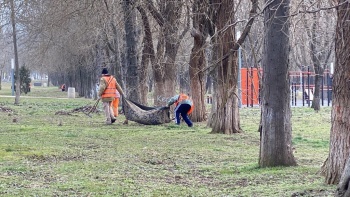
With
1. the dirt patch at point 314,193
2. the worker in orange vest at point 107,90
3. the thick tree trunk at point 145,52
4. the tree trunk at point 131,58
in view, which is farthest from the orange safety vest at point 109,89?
the dirt patch at point 314,193

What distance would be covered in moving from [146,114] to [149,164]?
11.1 m

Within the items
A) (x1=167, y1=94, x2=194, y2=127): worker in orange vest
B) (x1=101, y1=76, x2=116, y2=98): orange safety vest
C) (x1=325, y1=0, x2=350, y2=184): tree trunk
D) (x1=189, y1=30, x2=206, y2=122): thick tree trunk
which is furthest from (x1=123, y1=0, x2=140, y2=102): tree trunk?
(x1=325, y1=0, x2=350, y2=184): tree trunk

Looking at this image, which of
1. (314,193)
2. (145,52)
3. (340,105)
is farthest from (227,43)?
(314,193)

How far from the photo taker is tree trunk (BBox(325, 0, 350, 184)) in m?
9.24

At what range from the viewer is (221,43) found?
18484 millimetres

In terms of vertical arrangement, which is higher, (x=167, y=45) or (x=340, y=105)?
(x=167, y=45)

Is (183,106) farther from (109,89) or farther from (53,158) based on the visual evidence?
(53,158)

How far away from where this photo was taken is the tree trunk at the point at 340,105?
9.24m

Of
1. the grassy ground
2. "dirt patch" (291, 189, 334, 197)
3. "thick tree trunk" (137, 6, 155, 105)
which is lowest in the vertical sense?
the grassy ground

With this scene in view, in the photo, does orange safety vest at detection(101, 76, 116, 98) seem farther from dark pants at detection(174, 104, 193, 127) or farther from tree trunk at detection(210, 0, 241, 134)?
tree trunk at detection(210, 0, 241, 134)

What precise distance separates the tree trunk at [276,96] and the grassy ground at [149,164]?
0.30m

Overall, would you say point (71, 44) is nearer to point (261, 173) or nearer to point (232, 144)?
point (232, 144)

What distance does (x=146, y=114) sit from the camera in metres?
24.1

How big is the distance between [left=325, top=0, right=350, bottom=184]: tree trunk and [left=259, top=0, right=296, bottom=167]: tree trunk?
87.2 inches
